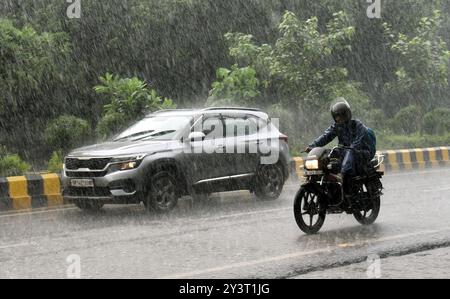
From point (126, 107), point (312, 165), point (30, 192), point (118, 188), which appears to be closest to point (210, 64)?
point (126, 107)

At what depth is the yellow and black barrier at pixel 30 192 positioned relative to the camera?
13359 millimetres

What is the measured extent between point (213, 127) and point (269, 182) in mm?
1461

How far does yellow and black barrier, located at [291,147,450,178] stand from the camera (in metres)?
20.9

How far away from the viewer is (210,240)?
30.8ft

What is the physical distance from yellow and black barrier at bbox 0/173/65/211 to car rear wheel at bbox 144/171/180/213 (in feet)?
8.16

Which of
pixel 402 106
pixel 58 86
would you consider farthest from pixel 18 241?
pixel 402 106

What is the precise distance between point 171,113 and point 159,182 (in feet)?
5.37

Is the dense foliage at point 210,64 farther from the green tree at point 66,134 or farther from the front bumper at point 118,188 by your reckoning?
the front bumper at point 118,188

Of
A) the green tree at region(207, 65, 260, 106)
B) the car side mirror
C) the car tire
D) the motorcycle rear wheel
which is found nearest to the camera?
the motorcycle rear wheel

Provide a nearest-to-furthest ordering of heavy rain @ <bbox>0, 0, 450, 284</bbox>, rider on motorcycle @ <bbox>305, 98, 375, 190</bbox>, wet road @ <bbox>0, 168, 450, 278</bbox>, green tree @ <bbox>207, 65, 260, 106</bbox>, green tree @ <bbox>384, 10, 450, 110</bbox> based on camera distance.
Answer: wet road @ <bbox>0, 168, 450, 278</bbox>
heavy rain @ <bbox>0, 0, 450, 284</bbox>
rider on motorcycle @ <bbox>305, 98, 375, 190</bbox>
green tree @ <bbox>207, 65, 260, 106</bbox>
green tree @ <bbox>384, 10, 450, 110</bbox>

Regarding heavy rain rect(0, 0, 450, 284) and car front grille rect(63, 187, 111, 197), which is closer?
heavy rain rect(0, 0, 450, 284)

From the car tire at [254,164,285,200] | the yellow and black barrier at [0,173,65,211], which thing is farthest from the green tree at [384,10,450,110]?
the yellow and black barrier at [0,173,65,211]

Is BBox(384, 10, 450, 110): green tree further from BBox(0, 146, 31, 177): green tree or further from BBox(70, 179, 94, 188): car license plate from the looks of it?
BBox(70, 179, 94, 188): car license plate
